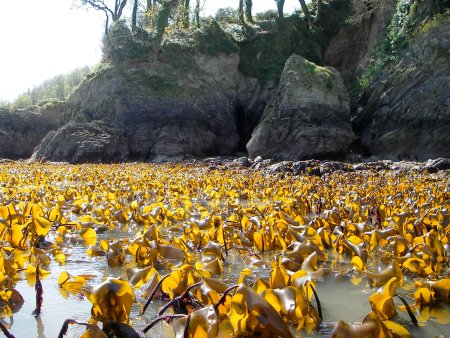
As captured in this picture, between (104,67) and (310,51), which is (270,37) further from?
(104,67)

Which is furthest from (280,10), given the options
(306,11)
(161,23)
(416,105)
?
(416,105)

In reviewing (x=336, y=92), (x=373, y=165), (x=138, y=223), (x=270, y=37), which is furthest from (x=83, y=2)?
(x=138, y=223)

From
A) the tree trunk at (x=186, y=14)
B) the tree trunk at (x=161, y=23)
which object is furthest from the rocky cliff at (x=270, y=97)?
the tree trunk at (x=186, y=14)

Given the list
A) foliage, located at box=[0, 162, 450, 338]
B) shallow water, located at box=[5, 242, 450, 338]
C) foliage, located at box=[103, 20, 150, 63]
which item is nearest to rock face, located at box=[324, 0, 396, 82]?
foliage, located at box=[103, 20, 150, 63]

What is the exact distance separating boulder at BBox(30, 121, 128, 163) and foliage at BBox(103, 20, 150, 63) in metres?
3.82

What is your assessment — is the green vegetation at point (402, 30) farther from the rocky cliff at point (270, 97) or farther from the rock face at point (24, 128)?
the rock face at point (24, 128)

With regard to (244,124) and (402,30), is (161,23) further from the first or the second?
(402,30)

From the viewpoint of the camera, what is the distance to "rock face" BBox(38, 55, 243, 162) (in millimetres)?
16266

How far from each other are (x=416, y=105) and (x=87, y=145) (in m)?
11.2

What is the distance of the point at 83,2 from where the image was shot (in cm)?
2431

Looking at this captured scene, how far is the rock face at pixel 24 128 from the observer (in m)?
20.9

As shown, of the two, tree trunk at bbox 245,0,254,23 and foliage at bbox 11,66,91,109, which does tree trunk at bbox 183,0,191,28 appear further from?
foliage at bbox 11,66,91,109

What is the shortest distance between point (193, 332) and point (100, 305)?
278 millimetres

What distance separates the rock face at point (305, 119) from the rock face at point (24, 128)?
1313 cm
